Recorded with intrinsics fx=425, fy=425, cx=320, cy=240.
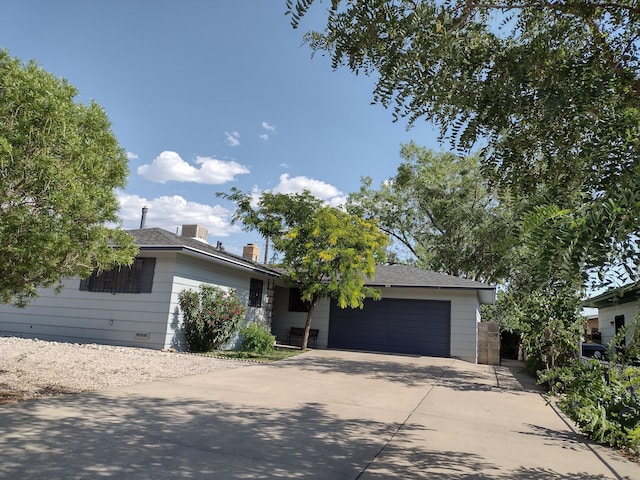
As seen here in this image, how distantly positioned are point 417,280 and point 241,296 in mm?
7127

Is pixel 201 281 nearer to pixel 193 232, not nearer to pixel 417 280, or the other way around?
pixel 193 232

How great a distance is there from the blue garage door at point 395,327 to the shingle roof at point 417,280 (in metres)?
0.85

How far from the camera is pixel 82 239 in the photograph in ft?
18.4

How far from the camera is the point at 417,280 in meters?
17.5

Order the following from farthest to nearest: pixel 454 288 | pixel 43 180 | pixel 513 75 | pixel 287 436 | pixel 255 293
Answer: pixel 255 293
pixel 454 288
pixel 287 436
pixel 43 180
pixel 513 75

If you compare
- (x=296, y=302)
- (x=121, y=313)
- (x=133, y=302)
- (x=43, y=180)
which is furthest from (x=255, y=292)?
(x=43, y=180)

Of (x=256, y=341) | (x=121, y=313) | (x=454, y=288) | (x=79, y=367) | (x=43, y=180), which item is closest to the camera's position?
(x=43, y=180)

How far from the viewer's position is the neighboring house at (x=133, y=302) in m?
12.6

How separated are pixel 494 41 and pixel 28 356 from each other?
10.8 m

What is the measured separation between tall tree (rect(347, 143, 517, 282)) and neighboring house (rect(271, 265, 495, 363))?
3.73 meters

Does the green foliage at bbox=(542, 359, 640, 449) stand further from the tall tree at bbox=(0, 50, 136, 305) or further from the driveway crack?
the tall tree at bbox=(0, 50, 136, 305)

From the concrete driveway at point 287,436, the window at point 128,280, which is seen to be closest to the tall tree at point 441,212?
the window at point 128,280

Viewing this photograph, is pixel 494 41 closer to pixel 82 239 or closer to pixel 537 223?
pixel 537 223

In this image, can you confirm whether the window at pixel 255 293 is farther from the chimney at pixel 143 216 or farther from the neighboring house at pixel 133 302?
the chimney at pixel 143 216
